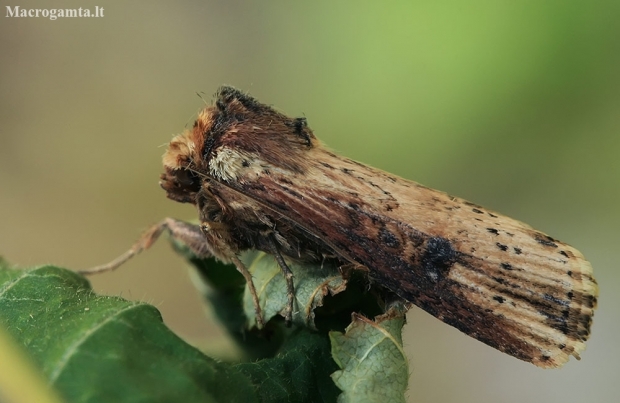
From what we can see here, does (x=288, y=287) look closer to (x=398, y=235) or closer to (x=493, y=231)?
(x=398, y=235)

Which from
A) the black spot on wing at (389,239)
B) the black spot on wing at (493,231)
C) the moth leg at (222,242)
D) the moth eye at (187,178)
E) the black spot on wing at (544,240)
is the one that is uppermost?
the black spot on wing at (544,240)

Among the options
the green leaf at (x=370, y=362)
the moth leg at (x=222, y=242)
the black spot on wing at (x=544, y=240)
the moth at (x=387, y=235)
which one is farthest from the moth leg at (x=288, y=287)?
the black spot on wing at (x=544, y=240)

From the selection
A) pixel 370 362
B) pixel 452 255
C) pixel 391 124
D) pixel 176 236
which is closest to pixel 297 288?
pixel 370 362

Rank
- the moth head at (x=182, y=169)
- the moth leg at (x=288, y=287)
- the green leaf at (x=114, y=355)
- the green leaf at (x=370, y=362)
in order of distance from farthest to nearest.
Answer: the moth head at (x=182, y=169) < the moth leg at (x=288, y=287) < the green leaf at (x=370, y=362) < the green leaf at (x=114, y=355)

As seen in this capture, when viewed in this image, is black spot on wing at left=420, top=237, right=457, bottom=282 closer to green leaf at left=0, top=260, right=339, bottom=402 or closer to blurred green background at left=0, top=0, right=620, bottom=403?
green leaf at left=0, top=260, right=339, bottom=402

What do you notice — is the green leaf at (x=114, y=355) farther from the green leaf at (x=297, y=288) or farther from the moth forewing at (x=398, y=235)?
the moth forewing at (x=398, y=235)

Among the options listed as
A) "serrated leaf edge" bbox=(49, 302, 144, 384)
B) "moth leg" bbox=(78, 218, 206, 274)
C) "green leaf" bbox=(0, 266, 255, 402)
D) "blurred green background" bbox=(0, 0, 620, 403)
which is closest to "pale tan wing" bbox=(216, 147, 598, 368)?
"moth leg" bbox=(78, 218, 206, 274)
